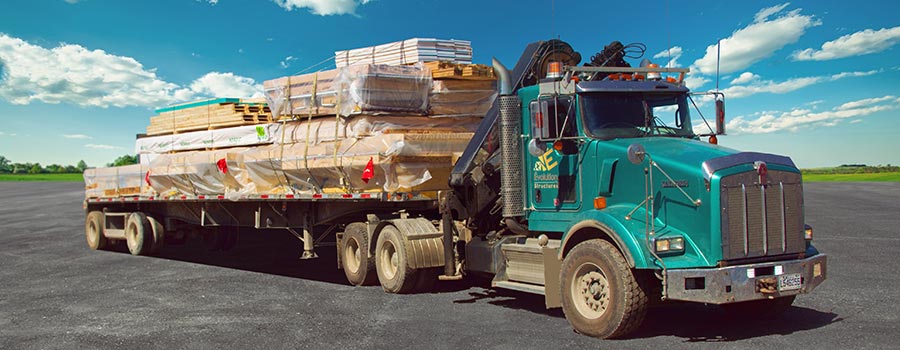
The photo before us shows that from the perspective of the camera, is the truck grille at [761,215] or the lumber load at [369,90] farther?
the lumber load at [369,90]

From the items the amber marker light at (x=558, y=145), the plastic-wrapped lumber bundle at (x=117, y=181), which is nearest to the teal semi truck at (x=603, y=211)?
the amber marker light at (x=558, y=145)

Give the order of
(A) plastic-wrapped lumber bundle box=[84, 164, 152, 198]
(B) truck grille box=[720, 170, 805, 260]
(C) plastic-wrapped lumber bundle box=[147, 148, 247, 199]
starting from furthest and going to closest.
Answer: (A) plastic-wrapped lumber bundle box=[84, 164, 152, 198] → (C) plastic-wrapped lumber bundle box=[147, 148, 247, 199] → (B) truck grille box=[720, 170, 805, 260]

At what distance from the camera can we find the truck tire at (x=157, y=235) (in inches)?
708

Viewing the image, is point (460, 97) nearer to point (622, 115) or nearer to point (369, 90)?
point (369, 90)

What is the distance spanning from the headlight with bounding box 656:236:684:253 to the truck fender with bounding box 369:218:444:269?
420cm

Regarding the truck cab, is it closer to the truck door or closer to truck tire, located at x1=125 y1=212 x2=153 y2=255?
the truck door

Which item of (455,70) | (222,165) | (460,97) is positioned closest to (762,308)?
(460,97)

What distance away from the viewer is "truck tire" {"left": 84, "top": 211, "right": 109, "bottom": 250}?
1959 cm

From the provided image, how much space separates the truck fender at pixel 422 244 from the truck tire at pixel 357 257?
0.85 m

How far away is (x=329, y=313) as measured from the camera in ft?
31.5

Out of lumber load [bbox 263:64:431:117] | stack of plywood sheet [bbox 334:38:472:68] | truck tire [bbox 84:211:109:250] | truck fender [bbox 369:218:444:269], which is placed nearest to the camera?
truck fender [bbox 369:218:444:269]

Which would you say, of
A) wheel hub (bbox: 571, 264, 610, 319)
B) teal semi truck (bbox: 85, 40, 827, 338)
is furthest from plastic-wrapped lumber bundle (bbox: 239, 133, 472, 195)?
wheel hub (bbox: 571, 264, 610, 319)

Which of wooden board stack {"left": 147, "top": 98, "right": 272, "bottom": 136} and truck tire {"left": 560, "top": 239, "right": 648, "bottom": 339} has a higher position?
wooden board stack {"left": 147, "top": 98, "right": 272, "bottom": 136}

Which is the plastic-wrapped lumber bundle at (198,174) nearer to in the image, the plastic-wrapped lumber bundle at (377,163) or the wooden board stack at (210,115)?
the wooden board stack at (210,115)
